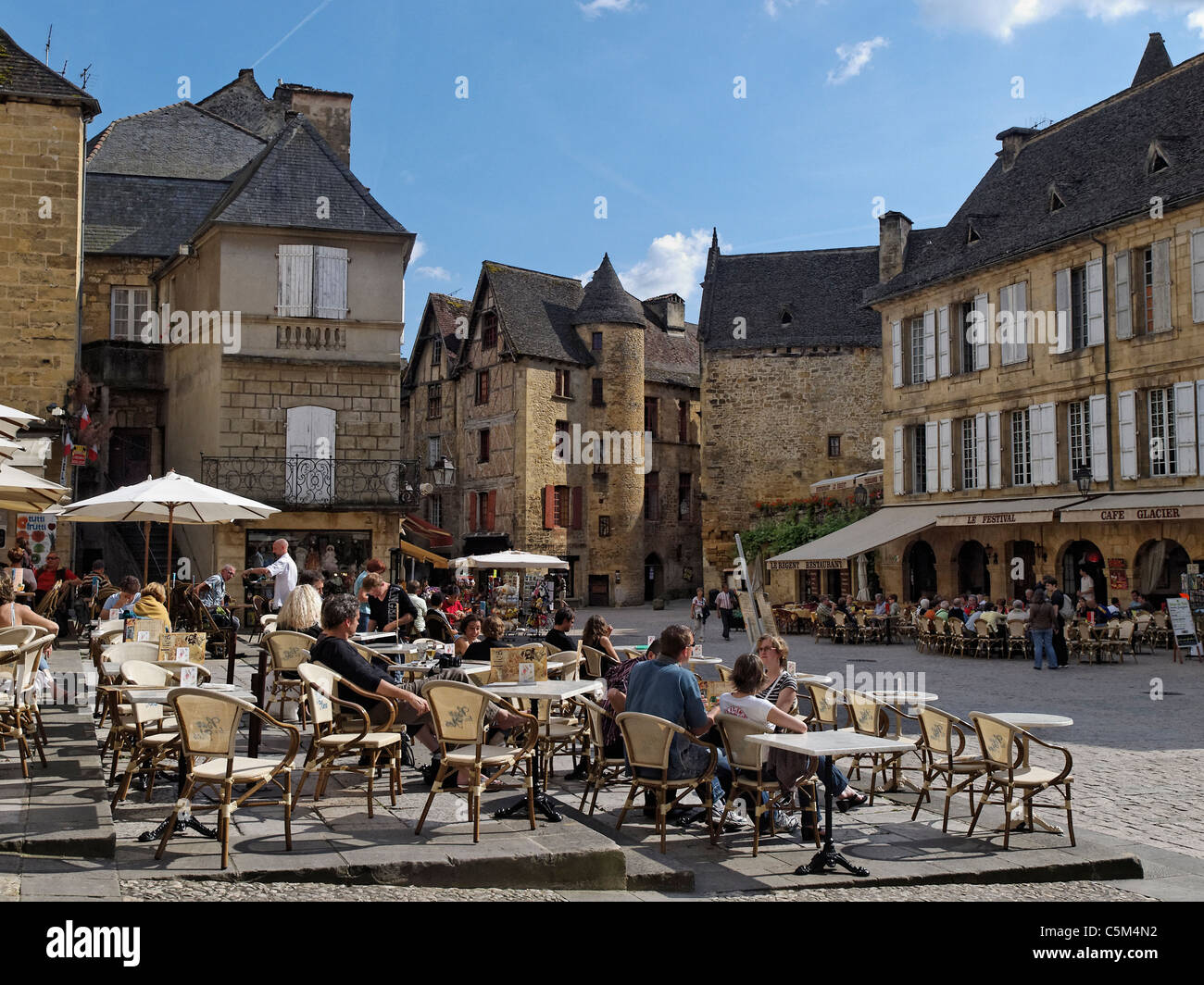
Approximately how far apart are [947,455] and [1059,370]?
12.5 feet

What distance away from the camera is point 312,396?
21047mm

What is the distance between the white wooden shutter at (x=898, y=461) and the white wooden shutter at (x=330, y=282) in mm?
14507

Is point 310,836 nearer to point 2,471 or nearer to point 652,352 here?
point 2,471

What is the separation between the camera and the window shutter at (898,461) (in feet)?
95.8

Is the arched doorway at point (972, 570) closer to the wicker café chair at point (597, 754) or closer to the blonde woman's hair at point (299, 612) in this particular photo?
the blonde woman's hair at point (299, 612)

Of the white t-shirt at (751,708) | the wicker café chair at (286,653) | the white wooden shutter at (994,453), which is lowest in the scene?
the white t-shirt at (751,708)

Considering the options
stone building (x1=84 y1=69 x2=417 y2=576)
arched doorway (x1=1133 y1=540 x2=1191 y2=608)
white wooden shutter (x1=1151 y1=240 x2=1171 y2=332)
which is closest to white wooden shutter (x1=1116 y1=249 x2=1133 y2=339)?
white wooden shutter (x1=1151 y1=240 x2=1171 y2=332)

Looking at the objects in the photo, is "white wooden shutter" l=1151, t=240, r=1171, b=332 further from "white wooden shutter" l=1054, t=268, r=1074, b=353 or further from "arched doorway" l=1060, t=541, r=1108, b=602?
"arched doorway" l=1060, t=541, r=1108, b=602

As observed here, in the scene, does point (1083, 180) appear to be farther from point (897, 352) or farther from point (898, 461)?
point (898, 461)

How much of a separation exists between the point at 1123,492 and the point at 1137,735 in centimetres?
1258

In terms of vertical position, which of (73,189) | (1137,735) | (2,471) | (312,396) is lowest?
(1137,735)

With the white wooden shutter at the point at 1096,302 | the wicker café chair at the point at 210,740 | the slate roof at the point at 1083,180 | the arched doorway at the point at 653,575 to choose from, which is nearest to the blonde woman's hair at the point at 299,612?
the wicker café chair at the point at 210,740

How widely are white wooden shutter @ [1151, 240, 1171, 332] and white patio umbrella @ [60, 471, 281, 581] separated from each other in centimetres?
1707
